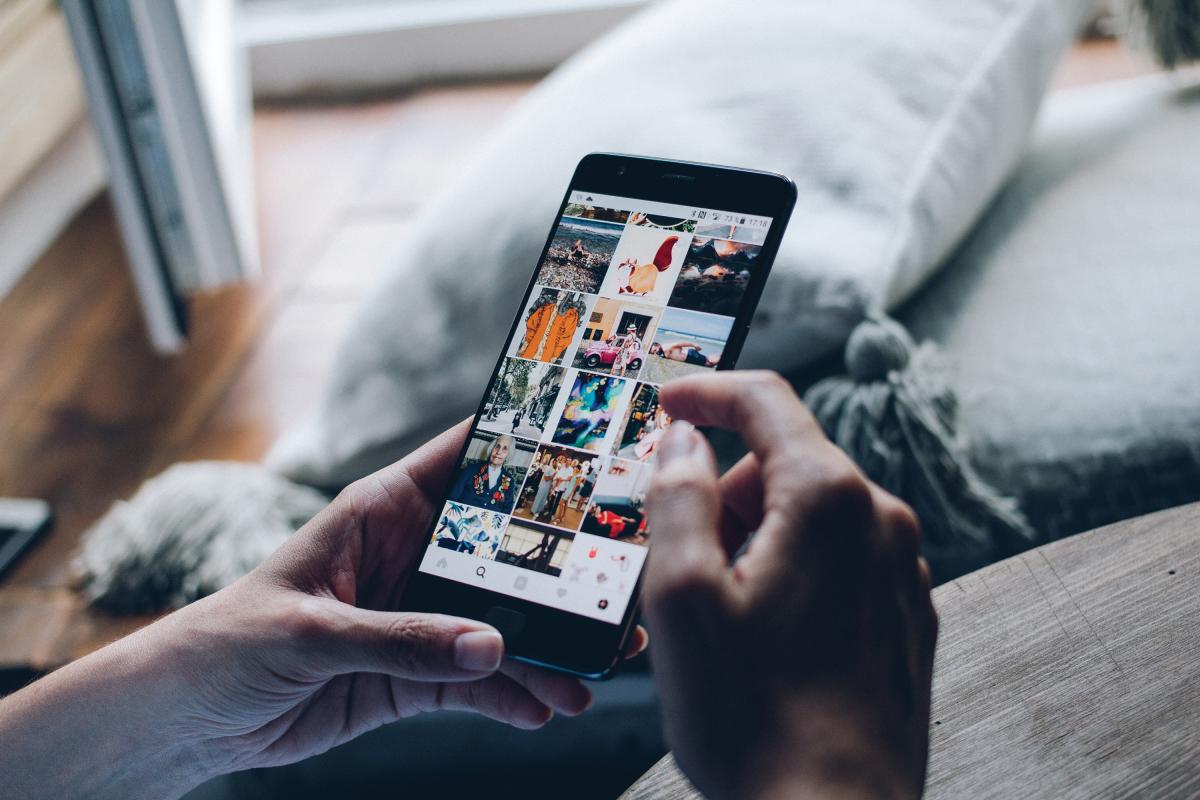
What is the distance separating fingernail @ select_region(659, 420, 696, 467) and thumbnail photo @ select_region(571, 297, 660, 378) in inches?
4.1

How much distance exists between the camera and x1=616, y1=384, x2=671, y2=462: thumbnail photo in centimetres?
51

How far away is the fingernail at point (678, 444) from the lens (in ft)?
1.38

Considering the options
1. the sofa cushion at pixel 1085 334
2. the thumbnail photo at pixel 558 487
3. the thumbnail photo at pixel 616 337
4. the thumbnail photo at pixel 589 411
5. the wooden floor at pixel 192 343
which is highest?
the thumbnail photo at pixel 616 337

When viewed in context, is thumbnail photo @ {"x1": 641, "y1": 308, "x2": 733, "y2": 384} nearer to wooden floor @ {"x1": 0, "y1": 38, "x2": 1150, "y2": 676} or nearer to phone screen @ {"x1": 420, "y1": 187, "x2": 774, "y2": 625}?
phone screen @ {"x1": 420, "y1": 187, "x2": 774, "y2": 625}

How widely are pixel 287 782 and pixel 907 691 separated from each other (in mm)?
577

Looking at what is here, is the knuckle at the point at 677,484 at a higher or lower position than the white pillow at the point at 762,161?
higher

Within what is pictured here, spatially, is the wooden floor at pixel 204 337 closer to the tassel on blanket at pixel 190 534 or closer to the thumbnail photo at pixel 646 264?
the tassel on blanket at pixel 190 534

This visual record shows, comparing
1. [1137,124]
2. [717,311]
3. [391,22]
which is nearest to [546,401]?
[717,311]

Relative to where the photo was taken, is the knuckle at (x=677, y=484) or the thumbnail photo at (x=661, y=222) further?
the thumbnail photo at (x=661, y=222)

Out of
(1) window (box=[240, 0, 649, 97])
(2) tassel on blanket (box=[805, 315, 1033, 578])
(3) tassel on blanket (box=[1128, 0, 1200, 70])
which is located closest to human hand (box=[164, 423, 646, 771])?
(2) tassel on blanket (box=[805, 315, 1033, 578])

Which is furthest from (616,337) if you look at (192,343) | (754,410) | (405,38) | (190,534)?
(405,38)

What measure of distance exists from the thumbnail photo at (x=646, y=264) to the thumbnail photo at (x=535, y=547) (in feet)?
0.46

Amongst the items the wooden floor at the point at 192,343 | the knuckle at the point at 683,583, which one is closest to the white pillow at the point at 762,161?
the wooden floor at the point at 192,343

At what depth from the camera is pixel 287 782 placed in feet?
2.57
